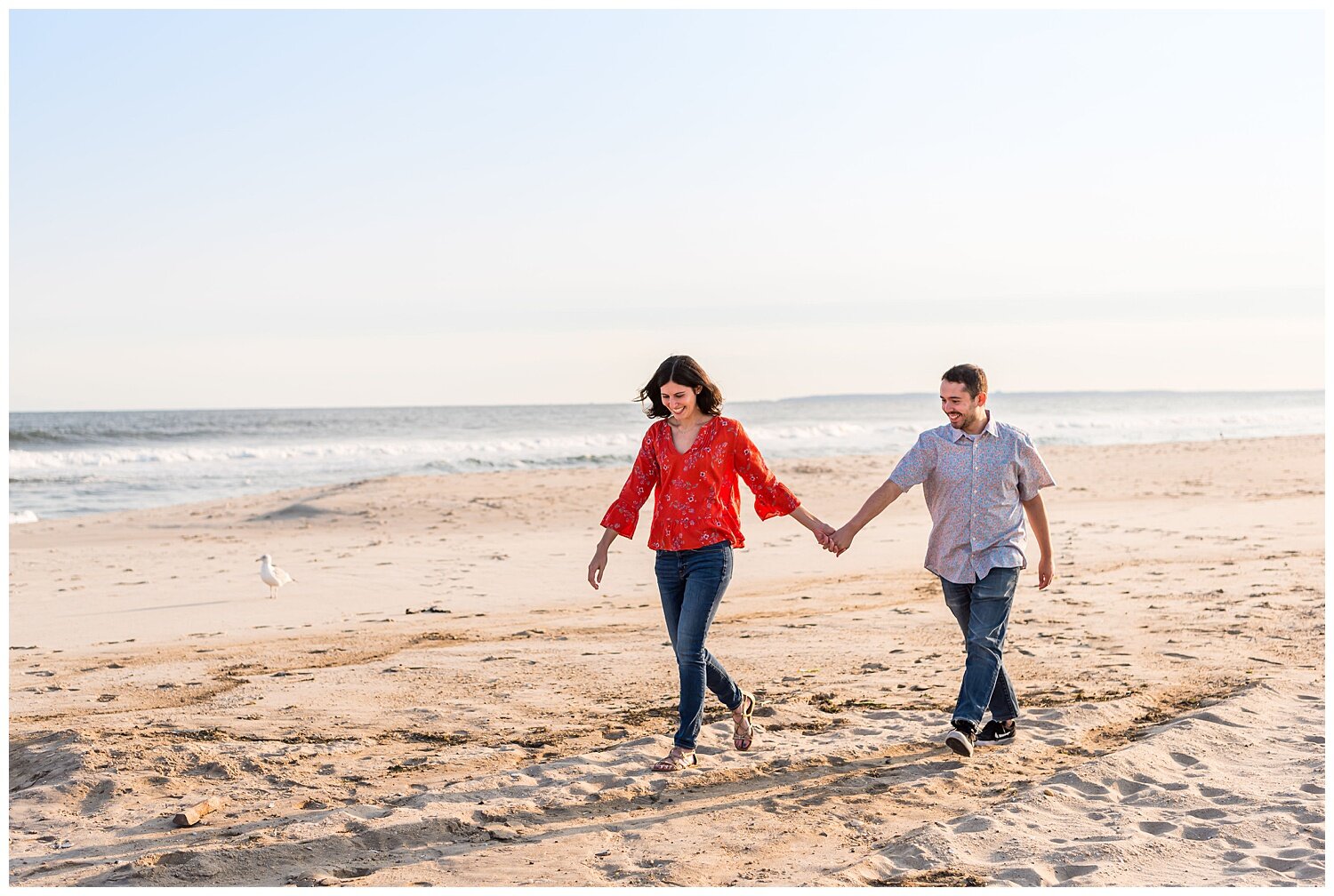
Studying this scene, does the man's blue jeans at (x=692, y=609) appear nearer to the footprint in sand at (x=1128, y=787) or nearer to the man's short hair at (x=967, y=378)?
the man's short hair at (x=967, y=378)

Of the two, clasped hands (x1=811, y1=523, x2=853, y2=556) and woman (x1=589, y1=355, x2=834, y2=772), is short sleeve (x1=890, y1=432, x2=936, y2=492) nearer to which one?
clasped hands (x1=811, y1=523, x2=853, y2=556)

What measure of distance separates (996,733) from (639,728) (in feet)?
5.77

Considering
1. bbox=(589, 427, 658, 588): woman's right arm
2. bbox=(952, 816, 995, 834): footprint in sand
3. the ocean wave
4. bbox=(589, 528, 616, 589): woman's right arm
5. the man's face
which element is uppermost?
the man's face

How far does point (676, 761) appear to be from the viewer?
5043 mm

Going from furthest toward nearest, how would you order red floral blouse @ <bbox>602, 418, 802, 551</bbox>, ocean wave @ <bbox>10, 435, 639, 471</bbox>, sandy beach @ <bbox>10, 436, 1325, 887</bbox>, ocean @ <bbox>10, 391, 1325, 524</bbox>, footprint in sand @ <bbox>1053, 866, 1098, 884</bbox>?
1. ocean wave @ <bbox>10, 435, 639, 471</bbox>
2. ocean @ <bbox>10, 391, 1325, 524</bbox>
3. red floral blouse @ <bbox>602, 418, 802, 551</bbox>
4. sandy beach @ <bbox>10, 436, 1325, 887</bbox>
5. footprint in sand @ <bbox>1053, 866, 1098, 884</bbox>

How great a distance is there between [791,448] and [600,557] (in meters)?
29.9

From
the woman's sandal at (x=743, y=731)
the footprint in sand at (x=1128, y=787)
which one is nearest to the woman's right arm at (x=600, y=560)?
the woman's sandal at (x=743, y=731)

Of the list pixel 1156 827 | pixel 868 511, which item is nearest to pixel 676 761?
pixel 868 511

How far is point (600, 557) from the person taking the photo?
527 cm

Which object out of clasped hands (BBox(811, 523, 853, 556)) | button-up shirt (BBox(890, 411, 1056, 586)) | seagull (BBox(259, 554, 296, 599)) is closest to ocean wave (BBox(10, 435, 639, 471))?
seagull (BBox(259, 554, 296, 599))

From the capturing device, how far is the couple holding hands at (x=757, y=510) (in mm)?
4969

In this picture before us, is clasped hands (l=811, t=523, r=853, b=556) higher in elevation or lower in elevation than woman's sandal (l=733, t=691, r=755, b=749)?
higher

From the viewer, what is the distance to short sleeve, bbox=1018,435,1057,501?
518 cm

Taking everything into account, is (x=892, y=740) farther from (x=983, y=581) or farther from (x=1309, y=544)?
(x=1309, y=544)
